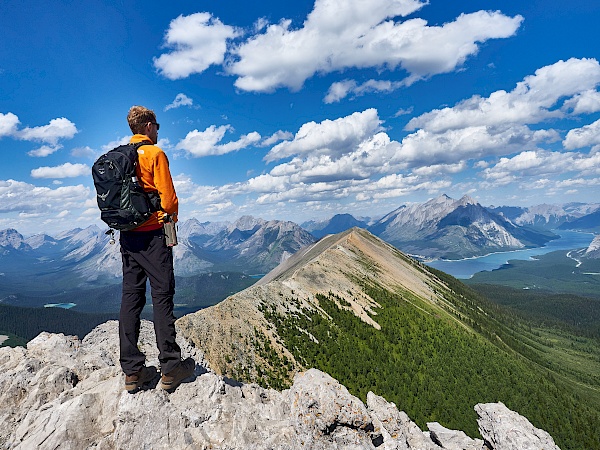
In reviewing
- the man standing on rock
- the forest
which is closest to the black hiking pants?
the man standing on rock

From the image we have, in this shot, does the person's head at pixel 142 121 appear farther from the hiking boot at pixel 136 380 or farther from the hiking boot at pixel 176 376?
the hiking boot at pixel 176 376

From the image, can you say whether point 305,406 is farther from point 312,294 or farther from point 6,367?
point 312,294

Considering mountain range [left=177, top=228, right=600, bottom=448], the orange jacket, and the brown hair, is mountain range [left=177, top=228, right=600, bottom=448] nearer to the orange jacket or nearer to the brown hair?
the orange jacket

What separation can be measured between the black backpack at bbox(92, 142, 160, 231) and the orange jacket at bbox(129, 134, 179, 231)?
9.1 inches

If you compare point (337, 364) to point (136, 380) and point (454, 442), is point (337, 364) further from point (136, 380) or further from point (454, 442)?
point (136, 380)

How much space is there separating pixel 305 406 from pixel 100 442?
7.28 metres

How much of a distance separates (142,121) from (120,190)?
2685mm

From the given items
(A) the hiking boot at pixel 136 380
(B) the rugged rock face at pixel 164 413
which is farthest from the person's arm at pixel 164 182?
(B) the rugged rock face at pixel 164 413

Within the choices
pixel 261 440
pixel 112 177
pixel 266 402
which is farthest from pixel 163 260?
pixel 266 402

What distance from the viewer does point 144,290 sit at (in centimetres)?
1095

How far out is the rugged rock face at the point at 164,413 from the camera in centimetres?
1040

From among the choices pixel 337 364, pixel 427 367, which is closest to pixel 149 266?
pixel 337 364

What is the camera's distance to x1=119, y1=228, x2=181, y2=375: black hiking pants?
34.1 feet

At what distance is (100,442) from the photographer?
10.1m
